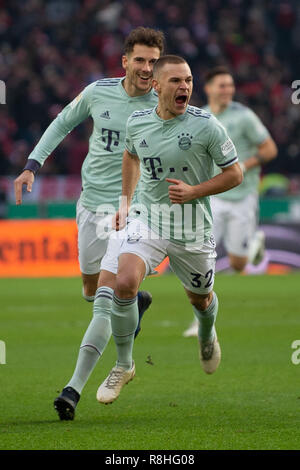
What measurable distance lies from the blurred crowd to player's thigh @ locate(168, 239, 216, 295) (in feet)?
48.7

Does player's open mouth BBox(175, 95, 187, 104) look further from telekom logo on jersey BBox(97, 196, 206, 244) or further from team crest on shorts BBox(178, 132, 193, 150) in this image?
telekom logo on jersey BBox(97, 196, 206, 244)

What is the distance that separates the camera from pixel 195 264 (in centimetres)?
634

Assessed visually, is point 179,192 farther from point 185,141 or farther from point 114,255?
point 114,255

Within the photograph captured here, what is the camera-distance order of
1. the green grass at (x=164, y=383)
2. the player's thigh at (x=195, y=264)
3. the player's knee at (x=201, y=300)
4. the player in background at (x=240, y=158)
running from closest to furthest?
1. the green grass at (x=164, y=383)
2. the player's thigh at (x=195, y=264)
3. the player's knee at (x=201, y=300)
4. the player in background at (x=240, y=158)

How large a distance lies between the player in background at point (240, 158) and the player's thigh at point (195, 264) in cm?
393

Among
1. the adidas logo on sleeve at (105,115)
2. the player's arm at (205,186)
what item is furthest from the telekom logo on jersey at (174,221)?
the adidas logo on sleeve at (105,115)

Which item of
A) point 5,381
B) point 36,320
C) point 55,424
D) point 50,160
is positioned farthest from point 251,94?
point 55,424

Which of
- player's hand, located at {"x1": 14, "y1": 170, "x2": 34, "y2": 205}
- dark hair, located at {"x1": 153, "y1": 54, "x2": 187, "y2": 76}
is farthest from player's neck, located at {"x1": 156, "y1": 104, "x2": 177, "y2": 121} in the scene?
player's hand, located at {"x1": 14, "y1": 170, "x2": 34, "y2": 205}

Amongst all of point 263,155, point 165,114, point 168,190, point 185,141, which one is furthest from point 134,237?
point 263,155

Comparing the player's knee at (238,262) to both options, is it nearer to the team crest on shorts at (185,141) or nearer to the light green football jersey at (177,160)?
the light green football jersey at (177,160)

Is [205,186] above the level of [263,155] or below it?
above

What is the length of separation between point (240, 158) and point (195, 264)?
17.2 feet

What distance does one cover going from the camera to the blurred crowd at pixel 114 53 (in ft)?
70.9
